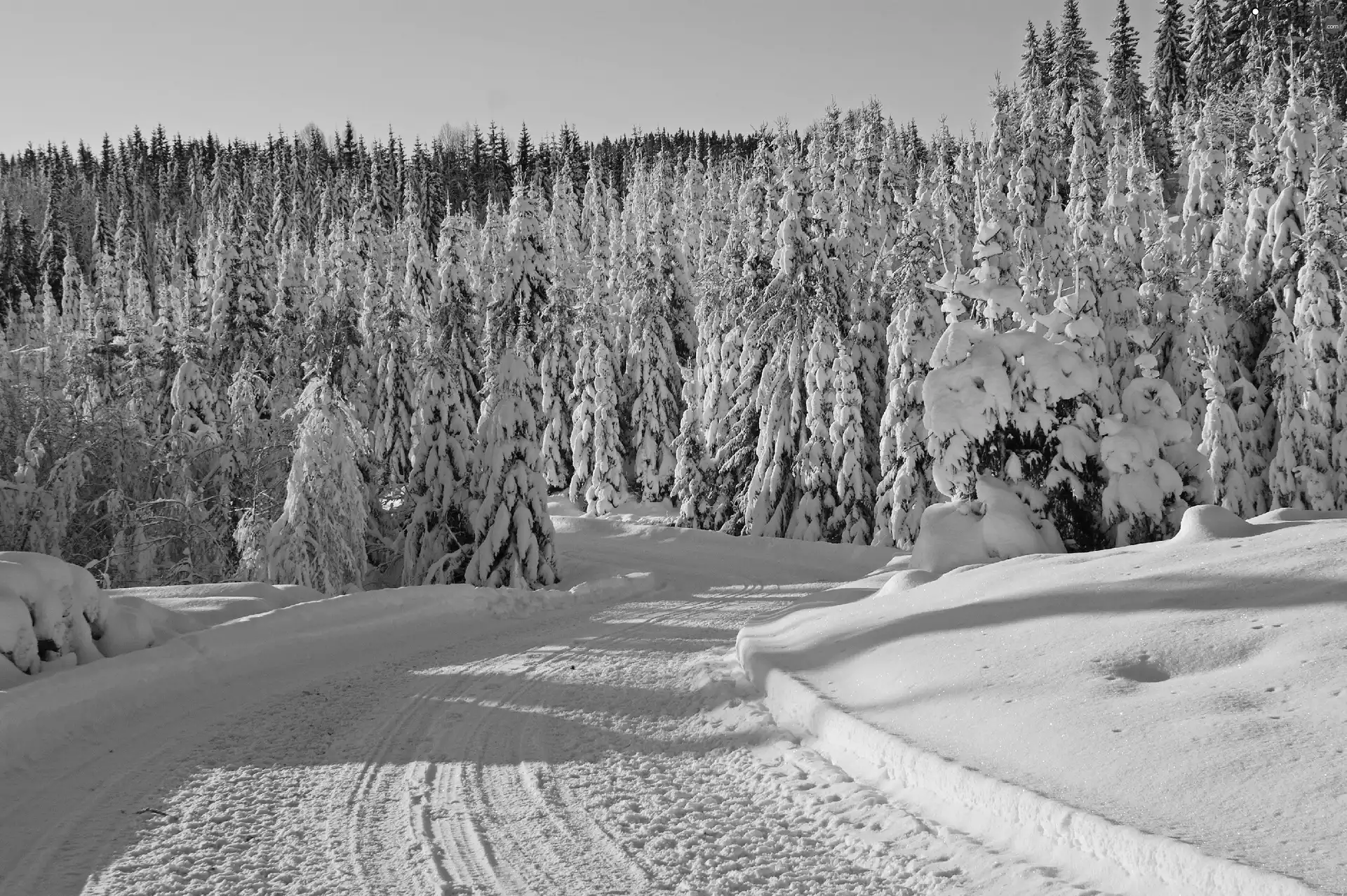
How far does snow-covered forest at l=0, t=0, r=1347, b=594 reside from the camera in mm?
13938

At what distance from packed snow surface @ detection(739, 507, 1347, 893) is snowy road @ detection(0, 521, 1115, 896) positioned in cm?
60

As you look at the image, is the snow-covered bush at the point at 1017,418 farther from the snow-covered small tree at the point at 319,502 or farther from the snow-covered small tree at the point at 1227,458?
the snow-covered small tree at the point at 1227,458

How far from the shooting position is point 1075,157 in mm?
54438

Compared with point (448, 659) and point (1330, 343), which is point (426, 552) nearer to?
point (448, 659)

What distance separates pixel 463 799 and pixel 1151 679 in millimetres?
4181

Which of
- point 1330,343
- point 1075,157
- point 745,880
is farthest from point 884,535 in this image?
point 1075,157

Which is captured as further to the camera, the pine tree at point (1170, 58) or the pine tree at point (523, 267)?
the pine tree at point (1170, 58)

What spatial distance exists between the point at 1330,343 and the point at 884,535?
12.2 metres

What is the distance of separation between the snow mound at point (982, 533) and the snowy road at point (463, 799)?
4.20 metres

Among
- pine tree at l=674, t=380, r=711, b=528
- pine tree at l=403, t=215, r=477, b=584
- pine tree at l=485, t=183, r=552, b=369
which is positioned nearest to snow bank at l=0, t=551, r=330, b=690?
pine tree at l=403, t=215, r=477, b=584

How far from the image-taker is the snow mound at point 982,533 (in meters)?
12.2

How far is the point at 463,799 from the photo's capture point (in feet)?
18.2

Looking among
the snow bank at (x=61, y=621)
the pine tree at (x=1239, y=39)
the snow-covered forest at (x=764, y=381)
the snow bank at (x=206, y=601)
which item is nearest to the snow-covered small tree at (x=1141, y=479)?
the snow-covered forest at (x=764, y=381)

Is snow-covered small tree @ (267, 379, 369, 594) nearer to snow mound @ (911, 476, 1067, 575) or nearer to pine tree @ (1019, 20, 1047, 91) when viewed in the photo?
snow mound @ (911, 476, 1067, 575)
